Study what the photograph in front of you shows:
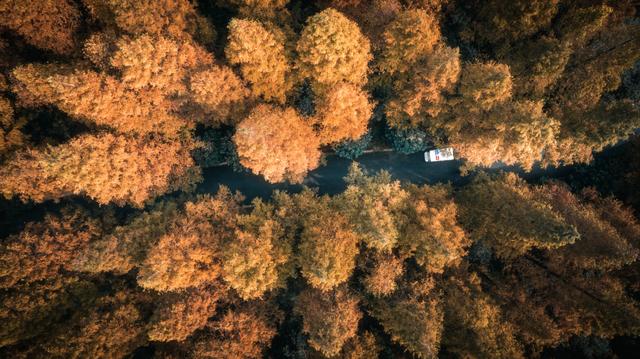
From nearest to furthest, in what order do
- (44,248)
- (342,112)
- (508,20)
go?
1. (44,248)
2. (342,112)
3. (508,20)

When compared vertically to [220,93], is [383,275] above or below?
below

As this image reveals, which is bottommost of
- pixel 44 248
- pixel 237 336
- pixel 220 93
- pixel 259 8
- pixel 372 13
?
pixel 237 336

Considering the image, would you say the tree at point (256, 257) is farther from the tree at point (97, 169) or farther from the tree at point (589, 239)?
the tree at point (589, 239)

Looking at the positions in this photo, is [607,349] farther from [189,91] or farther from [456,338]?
[189,91]

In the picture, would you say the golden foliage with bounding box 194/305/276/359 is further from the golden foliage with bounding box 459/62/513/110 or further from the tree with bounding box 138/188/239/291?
the golden foliage with bounding box 459/62/513/110

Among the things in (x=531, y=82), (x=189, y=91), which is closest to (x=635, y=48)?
(x=531, y=82)

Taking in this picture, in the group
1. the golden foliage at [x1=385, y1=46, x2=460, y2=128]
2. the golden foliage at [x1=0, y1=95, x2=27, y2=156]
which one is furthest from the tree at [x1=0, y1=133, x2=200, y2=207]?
the golden foliage at [x1=385, y1=46, x2=460, y2=128]

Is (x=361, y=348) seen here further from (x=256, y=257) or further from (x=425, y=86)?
(x=425, y=86)

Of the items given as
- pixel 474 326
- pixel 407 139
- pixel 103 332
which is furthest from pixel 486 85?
pixel 103 332
